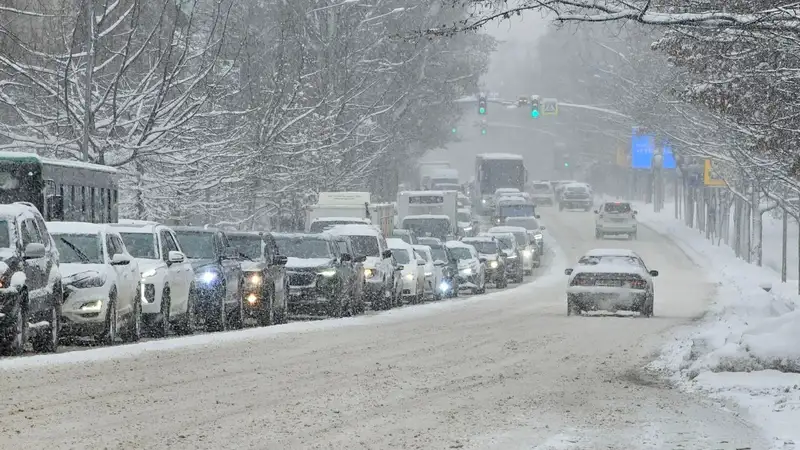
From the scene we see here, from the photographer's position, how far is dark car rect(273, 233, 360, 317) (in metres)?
33.1

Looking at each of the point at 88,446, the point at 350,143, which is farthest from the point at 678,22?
the point at 350,143

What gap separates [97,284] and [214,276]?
5514 millimetres

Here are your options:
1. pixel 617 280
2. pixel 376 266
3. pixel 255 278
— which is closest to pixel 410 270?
pixel 376 266

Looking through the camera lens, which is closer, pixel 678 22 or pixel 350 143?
pixel 678 22

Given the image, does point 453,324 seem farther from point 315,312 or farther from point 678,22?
point 678,22

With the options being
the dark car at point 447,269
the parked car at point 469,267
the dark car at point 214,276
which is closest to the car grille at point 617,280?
the dark car at point 214,276

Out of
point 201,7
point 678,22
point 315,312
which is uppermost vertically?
point 201,7

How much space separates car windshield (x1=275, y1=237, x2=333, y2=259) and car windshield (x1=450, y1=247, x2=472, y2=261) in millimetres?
17007

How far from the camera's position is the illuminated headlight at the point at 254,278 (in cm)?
3019

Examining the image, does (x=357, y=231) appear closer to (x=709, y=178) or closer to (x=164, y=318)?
(x=164, y=318)

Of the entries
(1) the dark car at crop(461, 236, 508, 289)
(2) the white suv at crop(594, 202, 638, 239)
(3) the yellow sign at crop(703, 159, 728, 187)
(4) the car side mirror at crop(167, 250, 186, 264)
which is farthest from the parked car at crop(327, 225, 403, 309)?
(2) the white suv at crop(594, 202, 638, 239)

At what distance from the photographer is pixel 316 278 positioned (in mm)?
33156

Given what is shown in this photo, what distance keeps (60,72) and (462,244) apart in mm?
15450

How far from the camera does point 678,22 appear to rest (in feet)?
59.0
